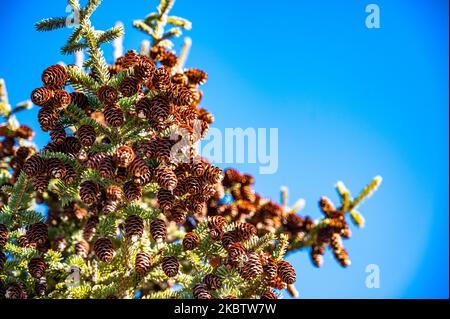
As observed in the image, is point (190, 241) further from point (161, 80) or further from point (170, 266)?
point (161, 80)

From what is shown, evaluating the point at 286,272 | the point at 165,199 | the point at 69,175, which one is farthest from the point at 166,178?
the point at 286,272

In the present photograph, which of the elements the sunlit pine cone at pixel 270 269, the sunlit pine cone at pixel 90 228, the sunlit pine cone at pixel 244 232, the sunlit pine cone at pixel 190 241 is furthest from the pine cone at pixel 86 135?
the sunlit pine cone at pixel 270 269

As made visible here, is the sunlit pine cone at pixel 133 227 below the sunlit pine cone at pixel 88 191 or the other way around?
below

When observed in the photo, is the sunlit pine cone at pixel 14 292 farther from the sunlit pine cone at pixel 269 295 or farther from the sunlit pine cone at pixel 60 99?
the sunlit pine cone at pixel 269 295

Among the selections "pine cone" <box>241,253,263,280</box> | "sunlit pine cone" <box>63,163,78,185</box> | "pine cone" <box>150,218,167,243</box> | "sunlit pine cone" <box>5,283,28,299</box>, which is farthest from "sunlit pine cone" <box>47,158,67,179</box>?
"pine cone" <box>241,253,263,280</box>
